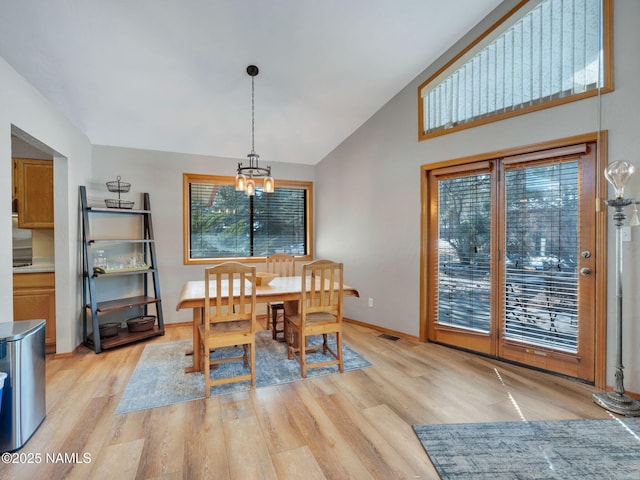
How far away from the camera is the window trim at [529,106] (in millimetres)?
2330

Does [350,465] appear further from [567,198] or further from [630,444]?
[567,198]

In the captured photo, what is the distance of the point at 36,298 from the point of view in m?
3.11

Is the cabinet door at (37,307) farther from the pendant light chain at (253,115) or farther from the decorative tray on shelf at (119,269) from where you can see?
the pendant light chain at (253,115)

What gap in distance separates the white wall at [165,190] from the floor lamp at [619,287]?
4338 millimetres

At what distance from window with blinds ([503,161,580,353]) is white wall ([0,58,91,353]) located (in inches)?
164

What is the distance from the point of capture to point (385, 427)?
2000 millimetres

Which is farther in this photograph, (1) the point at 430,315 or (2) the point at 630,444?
(1) the point at 430,315

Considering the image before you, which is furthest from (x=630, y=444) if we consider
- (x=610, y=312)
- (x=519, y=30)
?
(x=519, y=30)

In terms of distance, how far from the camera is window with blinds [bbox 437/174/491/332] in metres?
3.13

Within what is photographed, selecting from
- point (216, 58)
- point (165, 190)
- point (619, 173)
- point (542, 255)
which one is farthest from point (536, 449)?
point (165, 190)

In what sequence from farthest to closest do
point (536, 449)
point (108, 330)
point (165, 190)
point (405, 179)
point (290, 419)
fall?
point (165, 190) < point (405, 179) < point (108, 330) < point (290, 419) < point (536, 449)

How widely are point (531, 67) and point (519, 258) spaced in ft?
5.79

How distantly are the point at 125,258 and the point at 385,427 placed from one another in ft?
12.2

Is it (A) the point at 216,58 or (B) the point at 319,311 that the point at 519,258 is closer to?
(B) the point at 319,311
